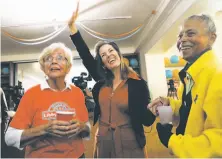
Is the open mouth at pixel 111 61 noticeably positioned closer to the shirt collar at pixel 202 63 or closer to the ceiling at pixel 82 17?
the ceiling at pixel 82 17

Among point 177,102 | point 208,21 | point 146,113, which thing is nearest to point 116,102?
point 146,113

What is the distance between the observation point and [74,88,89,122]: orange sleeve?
2.31ft

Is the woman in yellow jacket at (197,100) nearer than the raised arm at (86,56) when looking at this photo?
Yes

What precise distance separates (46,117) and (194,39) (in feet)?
1.90

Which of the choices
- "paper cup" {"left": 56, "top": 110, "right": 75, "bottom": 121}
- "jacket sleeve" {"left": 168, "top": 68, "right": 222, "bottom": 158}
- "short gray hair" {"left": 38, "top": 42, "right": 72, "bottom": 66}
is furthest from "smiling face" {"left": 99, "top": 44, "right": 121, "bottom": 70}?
"jacket sleeve" {"left": 168, "top": 68, "right": 222, "bottom": 158}

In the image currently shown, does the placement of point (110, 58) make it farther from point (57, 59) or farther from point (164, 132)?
point (164, 132)

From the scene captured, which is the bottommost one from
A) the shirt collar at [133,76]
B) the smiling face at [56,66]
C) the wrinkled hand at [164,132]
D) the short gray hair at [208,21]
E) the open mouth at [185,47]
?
the wrinkled hand at [164,132]

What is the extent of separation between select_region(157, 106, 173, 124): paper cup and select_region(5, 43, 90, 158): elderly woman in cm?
27

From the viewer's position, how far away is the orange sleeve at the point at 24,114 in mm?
672

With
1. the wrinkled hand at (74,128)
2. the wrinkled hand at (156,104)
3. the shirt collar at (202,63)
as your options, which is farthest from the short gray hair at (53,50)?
the shirt collar at (202,63)

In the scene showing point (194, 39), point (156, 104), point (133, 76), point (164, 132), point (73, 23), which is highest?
point (73, 23)

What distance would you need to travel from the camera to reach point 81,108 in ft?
2.33

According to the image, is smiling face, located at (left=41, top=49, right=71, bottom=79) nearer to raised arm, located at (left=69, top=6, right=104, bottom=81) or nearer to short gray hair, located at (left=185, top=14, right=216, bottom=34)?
raised arm, located at (left=69, top=6, right=104, bottom=81)

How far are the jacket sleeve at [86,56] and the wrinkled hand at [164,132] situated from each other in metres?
0.29
